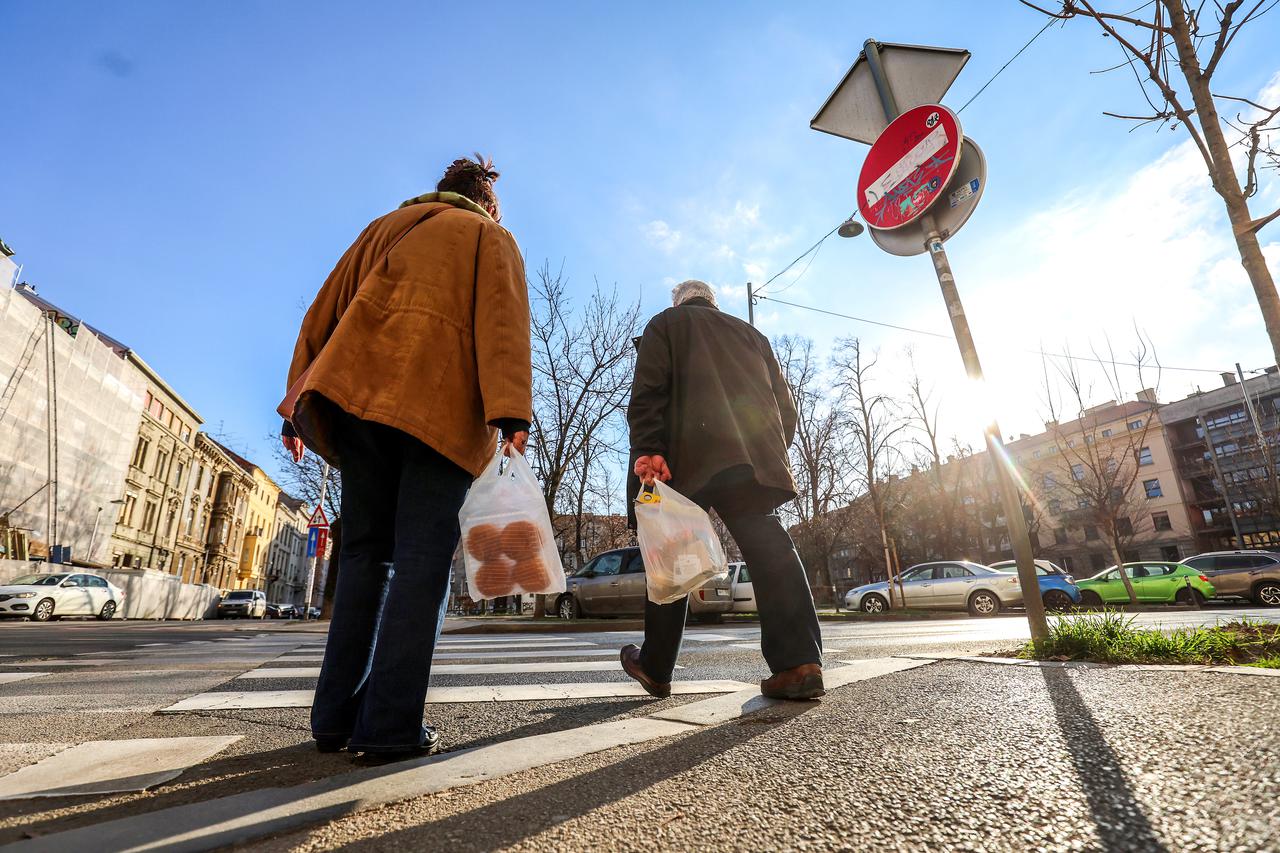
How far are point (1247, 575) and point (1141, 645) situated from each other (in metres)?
20.9

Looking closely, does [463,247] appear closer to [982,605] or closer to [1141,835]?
[1141,835]

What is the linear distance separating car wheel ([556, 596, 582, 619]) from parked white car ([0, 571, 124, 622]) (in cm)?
1548

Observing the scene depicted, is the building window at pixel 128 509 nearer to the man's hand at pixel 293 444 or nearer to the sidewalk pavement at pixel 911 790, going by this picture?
the man's hand at pixel 293 444

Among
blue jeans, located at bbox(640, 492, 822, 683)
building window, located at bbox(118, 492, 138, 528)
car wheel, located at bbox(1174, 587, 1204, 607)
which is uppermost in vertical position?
building window, located at bbox(118, 492, 138, 528)

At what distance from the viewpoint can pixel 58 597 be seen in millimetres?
19328

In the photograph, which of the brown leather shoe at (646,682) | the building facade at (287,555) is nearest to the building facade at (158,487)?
the building facade at (287,555)

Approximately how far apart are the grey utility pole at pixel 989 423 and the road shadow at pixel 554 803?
8.90 ft

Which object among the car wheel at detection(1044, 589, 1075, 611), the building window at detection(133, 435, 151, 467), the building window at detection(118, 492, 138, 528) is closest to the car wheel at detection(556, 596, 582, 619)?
the car wheel at detection(1044, 589, 1075, 611)

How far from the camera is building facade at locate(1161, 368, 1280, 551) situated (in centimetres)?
4341

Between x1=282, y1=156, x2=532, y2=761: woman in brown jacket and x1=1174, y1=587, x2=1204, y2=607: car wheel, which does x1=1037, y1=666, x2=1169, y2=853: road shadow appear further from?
x1=1174, y1=587, x2=1204, y2=607: car wheel

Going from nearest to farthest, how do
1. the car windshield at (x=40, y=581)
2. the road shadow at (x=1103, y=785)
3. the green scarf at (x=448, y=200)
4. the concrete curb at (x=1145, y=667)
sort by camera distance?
1. the road shadow at (x=1103, y=785)
2. the concrete curb at (x=1145, y=667)
3. the green scarf at (x=448, y=200)
4. the car windshield at (x=40, y=581)

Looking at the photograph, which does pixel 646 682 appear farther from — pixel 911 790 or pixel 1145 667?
pixel 1145 667

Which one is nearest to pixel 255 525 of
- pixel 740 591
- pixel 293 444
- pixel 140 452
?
pixel 140 452

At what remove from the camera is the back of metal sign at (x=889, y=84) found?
409cm
